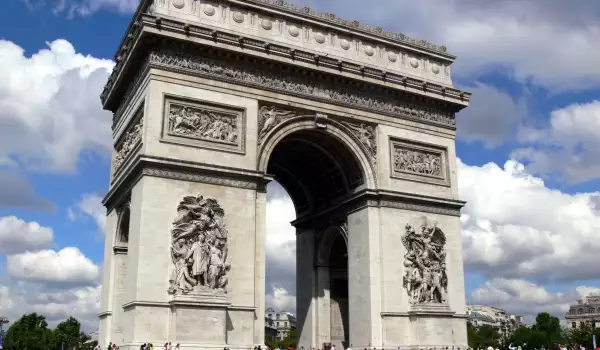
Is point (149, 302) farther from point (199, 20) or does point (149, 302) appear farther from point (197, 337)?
point (199, 20)

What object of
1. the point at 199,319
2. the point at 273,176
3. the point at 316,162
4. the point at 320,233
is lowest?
the point at 199,319

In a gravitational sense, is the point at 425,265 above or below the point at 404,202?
below

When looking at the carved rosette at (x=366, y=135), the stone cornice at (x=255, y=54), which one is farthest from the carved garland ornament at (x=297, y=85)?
the carved rosette at (x=366, y=135)

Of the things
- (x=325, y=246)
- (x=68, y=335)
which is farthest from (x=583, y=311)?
(x=325, y=246)

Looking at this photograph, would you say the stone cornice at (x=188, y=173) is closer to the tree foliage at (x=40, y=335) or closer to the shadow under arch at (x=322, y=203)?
the shadow under arch at (x=322, y=203)

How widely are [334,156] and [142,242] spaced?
31.2 ft

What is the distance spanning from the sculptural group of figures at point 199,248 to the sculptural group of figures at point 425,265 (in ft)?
25.6

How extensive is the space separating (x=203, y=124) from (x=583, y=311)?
11512 cm

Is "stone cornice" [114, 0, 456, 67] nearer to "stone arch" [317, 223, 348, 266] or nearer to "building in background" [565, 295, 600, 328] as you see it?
"stone arch" [317, 223, 348, 266]

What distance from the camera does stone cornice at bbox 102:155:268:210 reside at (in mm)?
22172

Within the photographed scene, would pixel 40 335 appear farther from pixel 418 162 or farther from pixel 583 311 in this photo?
pixel 583 311

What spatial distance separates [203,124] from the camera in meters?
23.6

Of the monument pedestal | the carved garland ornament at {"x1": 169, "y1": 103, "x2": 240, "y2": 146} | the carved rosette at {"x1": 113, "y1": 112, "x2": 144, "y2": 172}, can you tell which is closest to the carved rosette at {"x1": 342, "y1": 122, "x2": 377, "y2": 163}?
the carved garland ornament at {"x1": 169, "y1": 103, "x2": 240, "y2": 146}

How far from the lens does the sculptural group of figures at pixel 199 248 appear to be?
21.6 meters
